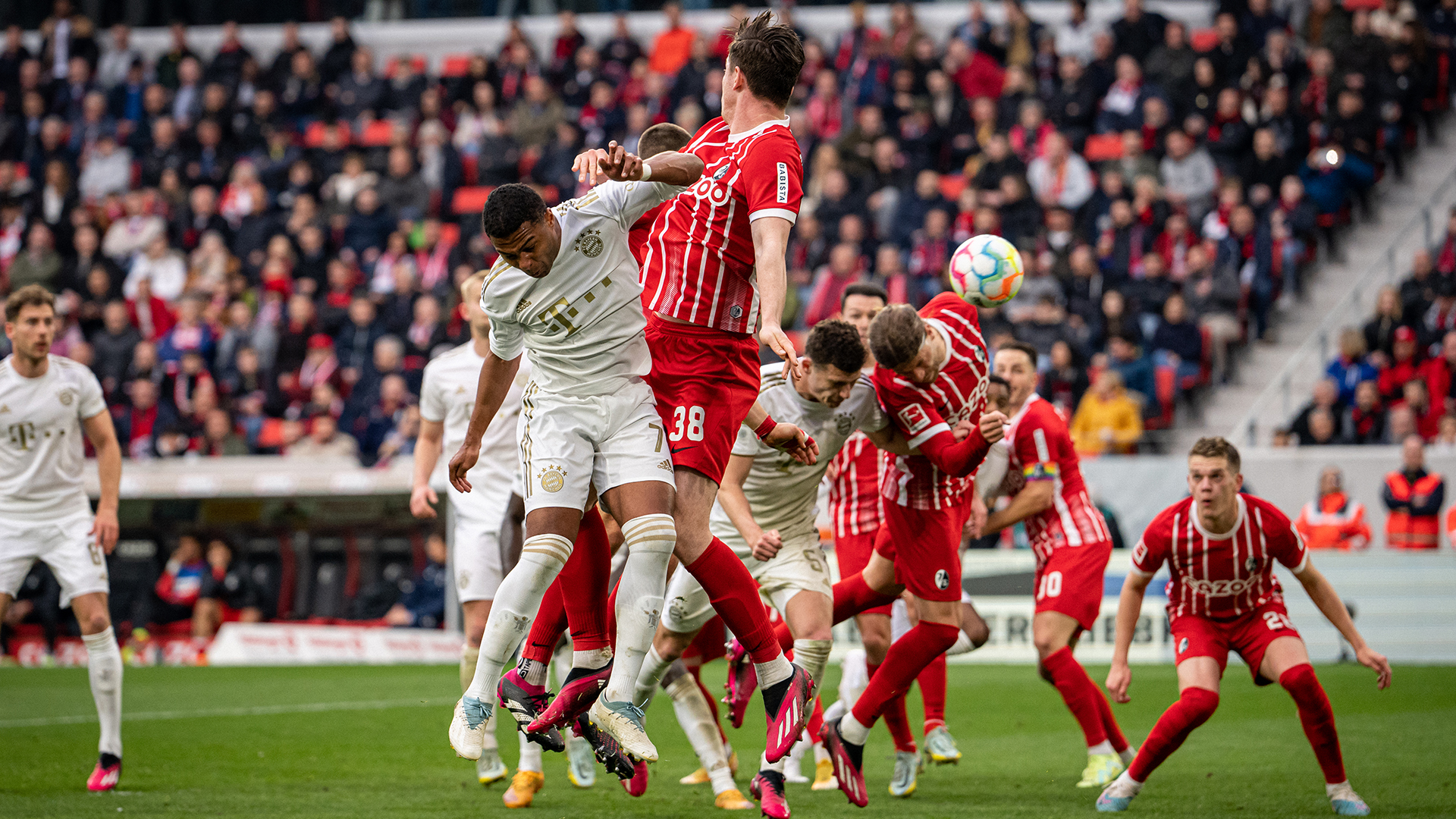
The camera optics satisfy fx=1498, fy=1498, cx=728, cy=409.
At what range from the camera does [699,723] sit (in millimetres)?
7449

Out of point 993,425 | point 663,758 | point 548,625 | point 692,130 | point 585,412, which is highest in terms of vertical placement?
point 692,130

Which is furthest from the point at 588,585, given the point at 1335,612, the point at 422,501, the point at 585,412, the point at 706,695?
the point at 1335,612

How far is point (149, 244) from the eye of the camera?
2198cm

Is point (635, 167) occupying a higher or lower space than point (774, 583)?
higher

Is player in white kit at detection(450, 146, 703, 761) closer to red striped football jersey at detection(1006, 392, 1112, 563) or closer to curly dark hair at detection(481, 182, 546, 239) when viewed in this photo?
curly dark hair at detection(481, 182, 546, 239)

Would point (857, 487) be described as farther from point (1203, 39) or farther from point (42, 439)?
point (1203, 39)

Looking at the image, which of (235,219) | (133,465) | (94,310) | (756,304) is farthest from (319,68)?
(756,304)

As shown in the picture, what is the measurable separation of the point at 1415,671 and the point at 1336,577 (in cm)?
135

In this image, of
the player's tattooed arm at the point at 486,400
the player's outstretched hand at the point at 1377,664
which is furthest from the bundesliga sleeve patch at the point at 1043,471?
the player's tattooed arm at the point at 486,400

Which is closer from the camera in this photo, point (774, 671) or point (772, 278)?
point (772, 278)

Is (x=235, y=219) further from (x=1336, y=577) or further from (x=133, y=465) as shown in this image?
(x=1336, y=577)

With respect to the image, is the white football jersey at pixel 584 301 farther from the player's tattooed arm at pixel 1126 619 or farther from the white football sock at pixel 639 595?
the player's tattooed arm at pixel 1126 619

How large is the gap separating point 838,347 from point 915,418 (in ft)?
1.98

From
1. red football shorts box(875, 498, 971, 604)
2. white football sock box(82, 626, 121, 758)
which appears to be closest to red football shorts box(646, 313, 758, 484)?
red football shorts box(875, 498, 971, 604)
